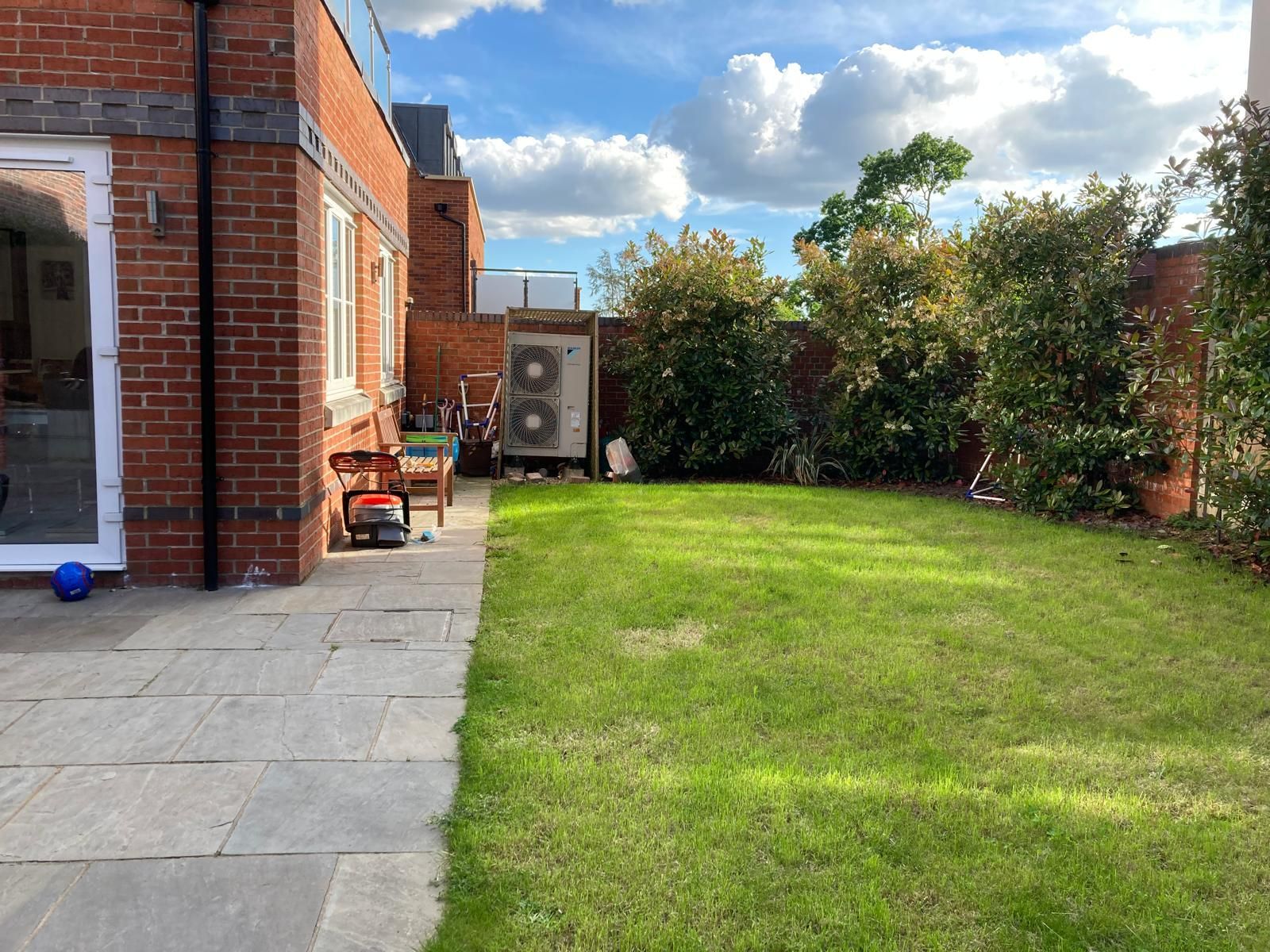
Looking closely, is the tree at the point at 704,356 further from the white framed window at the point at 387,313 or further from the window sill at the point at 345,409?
the window sill at the point at 345,409

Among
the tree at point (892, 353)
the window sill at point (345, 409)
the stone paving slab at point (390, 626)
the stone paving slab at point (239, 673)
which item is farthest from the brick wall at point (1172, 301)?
the stone paving slab at point (239, 673)

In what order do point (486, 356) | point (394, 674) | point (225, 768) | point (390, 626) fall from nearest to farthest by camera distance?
point (225, 768) → point (394, 674) → point (390, 626) → point (486, 356)

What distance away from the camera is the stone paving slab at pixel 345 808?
8.70 ft

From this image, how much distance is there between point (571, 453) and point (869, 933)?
9072 millimetres

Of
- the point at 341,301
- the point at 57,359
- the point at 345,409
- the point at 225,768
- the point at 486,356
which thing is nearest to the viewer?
the point at 225,768

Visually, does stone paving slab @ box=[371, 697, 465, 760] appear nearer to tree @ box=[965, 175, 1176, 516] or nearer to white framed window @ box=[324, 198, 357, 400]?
white framed window @ box=[324, 198, 357, 400]

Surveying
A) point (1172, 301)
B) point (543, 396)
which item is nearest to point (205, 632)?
point (543, 396)

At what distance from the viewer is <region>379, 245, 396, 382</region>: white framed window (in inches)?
A: 385

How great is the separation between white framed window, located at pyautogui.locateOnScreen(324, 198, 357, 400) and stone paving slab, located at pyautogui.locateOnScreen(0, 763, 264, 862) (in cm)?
420

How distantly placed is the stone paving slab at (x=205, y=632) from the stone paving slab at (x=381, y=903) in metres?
2.19

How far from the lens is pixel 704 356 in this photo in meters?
10.7

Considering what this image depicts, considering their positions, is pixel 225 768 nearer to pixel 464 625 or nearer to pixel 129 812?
pixel 129 812

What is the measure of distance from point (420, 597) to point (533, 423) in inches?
226

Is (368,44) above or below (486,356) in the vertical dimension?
above
